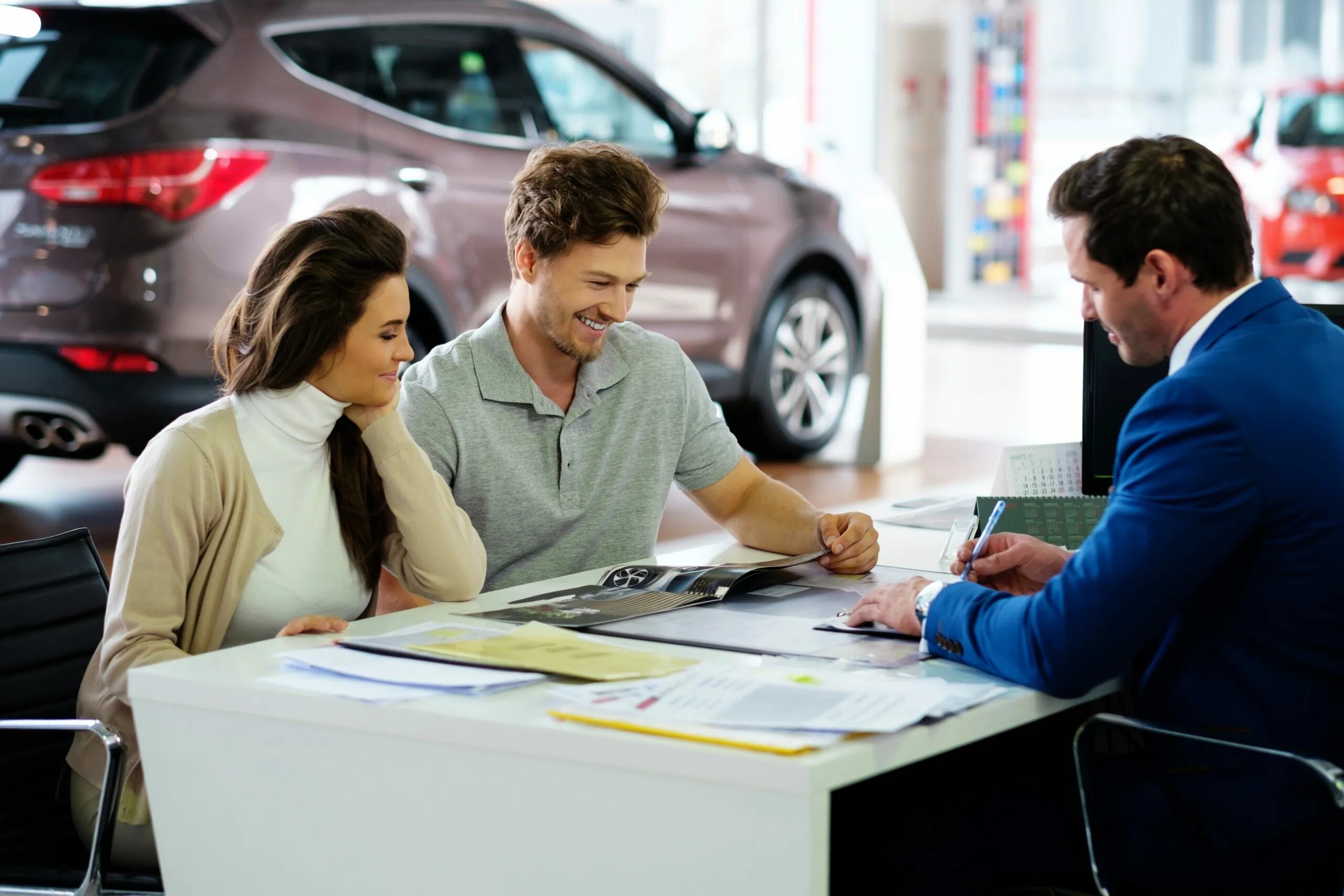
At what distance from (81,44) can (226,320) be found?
100 inches

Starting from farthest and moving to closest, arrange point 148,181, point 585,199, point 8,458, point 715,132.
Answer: point 715,132 < point 8,458 < point 148,181 < point 585,199

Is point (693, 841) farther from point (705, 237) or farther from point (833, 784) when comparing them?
point (705, 237)

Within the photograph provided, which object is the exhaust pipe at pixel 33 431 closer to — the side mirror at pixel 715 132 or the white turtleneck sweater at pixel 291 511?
the side mirror at pixel 715 132

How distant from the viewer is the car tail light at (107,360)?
4141mm

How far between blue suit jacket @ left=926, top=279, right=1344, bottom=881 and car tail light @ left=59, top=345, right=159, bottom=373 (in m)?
2.94

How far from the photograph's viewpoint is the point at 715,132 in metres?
5.55

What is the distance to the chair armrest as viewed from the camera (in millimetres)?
1749

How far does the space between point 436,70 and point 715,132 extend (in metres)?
1.10

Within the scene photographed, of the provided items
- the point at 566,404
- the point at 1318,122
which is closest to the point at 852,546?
the point at 566,404

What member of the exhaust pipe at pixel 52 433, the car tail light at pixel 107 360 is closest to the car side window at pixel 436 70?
the car tail light at pixel 107 360

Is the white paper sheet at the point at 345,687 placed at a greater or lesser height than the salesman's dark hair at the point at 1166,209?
lesser

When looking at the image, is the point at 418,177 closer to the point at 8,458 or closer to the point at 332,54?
the point at 332,54

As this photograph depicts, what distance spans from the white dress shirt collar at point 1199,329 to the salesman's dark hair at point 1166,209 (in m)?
0.01

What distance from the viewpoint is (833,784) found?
1302 millimetres
